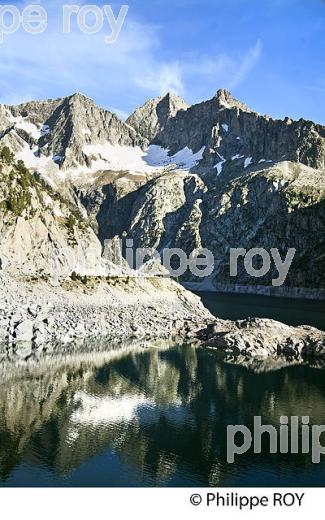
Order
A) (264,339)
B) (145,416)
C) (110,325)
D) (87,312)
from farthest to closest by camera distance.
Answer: (87,312) < (110,325) < (264,339) < (145,416)

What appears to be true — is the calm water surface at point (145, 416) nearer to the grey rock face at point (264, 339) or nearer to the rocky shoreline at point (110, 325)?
the grey rock face at point (264, 339)

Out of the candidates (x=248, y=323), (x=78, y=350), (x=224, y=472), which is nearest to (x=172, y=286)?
(x=248, y=323)

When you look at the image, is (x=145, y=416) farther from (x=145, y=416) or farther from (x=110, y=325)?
(x=110, y=325)

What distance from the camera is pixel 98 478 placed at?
31906 mm

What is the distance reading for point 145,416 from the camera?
44188mm

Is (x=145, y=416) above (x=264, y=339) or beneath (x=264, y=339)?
beneath

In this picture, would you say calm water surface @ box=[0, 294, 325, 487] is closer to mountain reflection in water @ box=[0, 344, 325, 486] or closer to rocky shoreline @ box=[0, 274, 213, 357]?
mountain reflection in water @ box=[0, 344, 325, 486]

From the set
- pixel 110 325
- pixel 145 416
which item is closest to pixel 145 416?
pixel 145 416

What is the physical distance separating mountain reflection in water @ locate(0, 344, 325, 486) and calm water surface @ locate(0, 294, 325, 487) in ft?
0.26

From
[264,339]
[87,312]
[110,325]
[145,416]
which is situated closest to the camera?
[145,416]

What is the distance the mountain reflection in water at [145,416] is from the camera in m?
33.1

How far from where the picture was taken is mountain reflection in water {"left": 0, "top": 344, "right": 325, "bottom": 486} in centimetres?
3309
